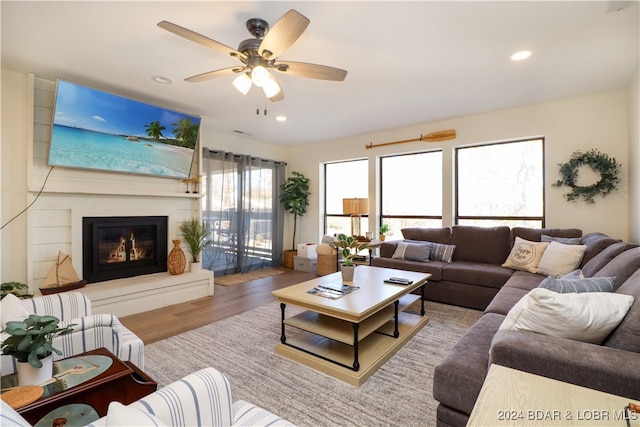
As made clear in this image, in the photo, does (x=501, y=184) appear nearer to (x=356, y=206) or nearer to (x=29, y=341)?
(x=356, y=206)

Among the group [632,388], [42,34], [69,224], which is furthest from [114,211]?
[632,388]

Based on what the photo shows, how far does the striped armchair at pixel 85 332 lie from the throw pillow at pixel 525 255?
3.72 metres

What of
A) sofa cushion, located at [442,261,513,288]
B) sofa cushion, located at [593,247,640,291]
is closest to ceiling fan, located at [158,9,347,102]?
sofa cushion, located at [593,247,640,291]

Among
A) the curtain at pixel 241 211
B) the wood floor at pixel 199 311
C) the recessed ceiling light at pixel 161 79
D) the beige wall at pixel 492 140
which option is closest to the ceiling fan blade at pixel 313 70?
the recessed ceiling light at pixel 161 79

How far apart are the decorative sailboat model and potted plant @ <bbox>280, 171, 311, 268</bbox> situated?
3389 millimetres

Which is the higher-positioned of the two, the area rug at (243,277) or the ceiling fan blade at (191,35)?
the ceiling fan blade at (191,35)

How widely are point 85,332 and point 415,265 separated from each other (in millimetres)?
3323

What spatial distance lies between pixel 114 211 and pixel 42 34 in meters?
1.98

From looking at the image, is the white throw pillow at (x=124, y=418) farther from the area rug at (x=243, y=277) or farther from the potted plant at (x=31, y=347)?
the area rug at (x=243, y=277)

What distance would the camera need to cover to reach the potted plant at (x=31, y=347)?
123 centimetres

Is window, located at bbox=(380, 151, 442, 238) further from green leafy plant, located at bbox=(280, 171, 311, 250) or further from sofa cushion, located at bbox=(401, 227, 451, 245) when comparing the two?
green leafy plant, located at bbox=(280, 171, 311, 250)

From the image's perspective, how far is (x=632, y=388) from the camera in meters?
1.00

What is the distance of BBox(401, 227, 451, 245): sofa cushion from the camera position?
13.6 ft

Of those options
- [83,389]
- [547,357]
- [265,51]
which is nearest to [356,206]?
[265,51]
